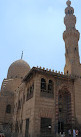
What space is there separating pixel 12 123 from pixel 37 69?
14073 millimetres

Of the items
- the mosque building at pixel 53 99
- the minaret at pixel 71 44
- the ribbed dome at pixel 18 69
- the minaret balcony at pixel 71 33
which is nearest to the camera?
the mosque building at pixel 53 99

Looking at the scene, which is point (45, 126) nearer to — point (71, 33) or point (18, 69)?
point (71, 33)

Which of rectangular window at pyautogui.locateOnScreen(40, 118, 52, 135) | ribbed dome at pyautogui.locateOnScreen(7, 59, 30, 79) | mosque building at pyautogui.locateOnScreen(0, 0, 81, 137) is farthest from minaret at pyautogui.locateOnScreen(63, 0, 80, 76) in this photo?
ribbed dome at pyautogui.locateOnScreen(7, 59, 30, 79)

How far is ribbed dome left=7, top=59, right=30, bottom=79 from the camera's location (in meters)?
34.7

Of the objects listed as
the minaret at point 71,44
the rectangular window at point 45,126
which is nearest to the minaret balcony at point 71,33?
the minaret at point 71,44

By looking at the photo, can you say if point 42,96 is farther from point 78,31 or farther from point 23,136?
point 78,31

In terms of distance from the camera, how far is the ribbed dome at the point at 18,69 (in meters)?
34.7

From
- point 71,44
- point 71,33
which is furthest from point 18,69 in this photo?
point 71,33

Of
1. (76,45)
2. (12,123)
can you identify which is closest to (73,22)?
(76,45)

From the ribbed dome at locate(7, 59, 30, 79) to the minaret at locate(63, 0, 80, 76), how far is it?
529 inches

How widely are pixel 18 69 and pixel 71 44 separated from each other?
15.3m

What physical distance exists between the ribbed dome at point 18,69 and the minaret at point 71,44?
44.1 ft

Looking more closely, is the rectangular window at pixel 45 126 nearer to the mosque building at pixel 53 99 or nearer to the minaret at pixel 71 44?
the mosque building at pixel 53 99

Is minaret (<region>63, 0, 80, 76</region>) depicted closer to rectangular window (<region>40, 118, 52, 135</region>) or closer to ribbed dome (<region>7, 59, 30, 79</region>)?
rectangular window (<region>40, 118, 52, 135</region>)
